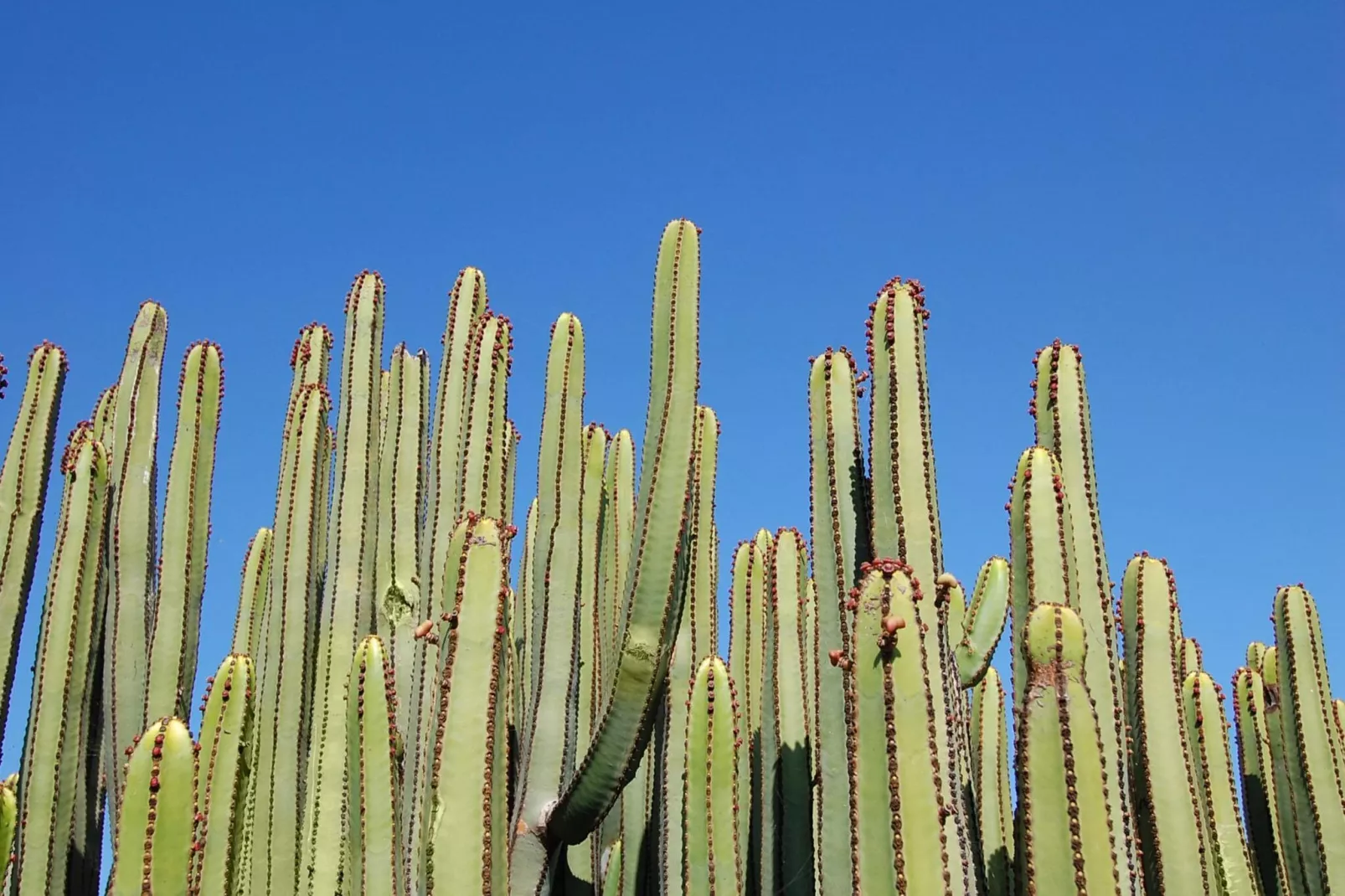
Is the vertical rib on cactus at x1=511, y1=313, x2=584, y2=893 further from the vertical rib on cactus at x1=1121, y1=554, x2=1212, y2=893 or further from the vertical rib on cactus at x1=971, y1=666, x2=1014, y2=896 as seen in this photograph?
the vertical rib on cactus at x1=1121, y1=554, x2=1212, y2=893

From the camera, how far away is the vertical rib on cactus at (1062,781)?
3238 millimetres

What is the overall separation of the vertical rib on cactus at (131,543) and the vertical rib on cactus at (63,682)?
11 centimetres

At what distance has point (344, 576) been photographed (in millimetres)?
5660

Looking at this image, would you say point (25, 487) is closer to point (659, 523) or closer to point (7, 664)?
point (7, 664)

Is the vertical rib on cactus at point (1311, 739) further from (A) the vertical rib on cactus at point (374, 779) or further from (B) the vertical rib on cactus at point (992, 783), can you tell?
(A) the vertical rib on cactus at point (374, 779)

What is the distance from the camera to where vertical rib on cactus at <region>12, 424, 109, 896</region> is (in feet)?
17.7

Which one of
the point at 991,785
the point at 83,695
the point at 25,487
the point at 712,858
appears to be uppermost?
the point at 25,487

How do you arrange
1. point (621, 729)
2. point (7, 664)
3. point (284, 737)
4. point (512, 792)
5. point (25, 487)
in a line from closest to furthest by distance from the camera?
point (621, 729) → point (512, 792) → point (284, 737) → point (7, 664) → point (25, 487)

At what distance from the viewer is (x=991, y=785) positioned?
5078mm

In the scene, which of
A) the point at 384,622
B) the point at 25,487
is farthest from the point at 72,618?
the point at 384,622

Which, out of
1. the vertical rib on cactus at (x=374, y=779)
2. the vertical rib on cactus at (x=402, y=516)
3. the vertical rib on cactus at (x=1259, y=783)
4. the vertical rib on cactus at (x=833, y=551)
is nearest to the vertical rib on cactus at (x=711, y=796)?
the vertical rib on cactus at (x=833, y=551)

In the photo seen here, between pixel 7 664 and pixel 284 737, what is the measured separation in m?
1.52

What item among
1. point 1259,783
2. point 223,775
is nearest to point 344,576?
point 223,775

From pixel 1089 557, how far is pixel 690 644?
1.69 m
